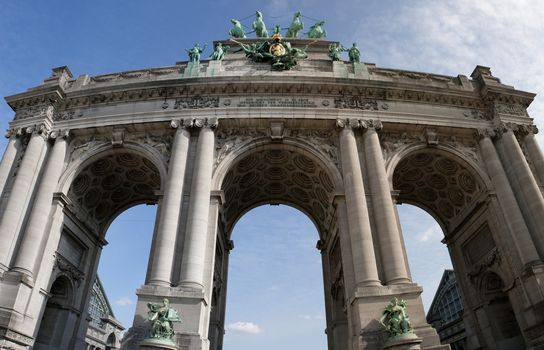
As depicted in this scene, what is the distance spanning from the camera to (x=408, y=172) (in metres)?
25.4

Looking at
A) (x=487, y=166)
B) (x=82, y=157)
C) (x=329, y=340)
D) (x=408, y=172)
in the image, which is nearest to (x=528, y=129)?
(x=487, y=166)

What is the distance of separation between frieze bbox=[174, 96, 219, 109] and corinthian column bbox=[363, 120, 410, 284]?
8.90 meters

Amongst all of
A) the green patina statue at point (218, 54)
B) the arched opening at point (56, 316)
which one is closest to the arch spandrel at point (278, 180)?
the green patina statue at point (218, 54)

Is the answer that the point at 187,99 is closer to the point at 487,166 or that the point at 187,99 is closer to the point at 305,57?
the point at 305,57

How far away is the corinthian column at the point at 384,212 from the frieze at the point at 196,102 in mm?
8896

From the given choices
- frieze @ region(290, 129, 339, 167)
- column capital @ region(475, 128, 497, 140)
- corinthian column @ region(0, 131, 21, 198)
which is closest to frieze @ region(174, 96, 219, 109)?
frieze @ region(290, 129, 339, 167)

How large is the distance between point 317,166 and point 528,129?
13.0 meters

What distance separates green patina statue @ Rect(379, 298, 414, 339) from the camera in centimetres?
1430

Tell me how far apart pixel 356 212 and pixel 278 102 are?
835 cm

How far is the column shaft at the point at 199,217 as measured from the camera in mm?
17078

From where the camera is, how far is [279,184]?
87.1ft

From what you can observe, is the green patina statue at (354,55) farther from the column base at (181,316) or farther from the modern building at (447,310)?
the modern building at (447,310)

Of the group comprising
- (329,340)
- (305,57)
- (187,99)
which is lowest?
(329,340)

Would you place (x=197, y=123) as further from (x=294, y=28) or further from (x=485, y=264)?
(x=485, y=264)
